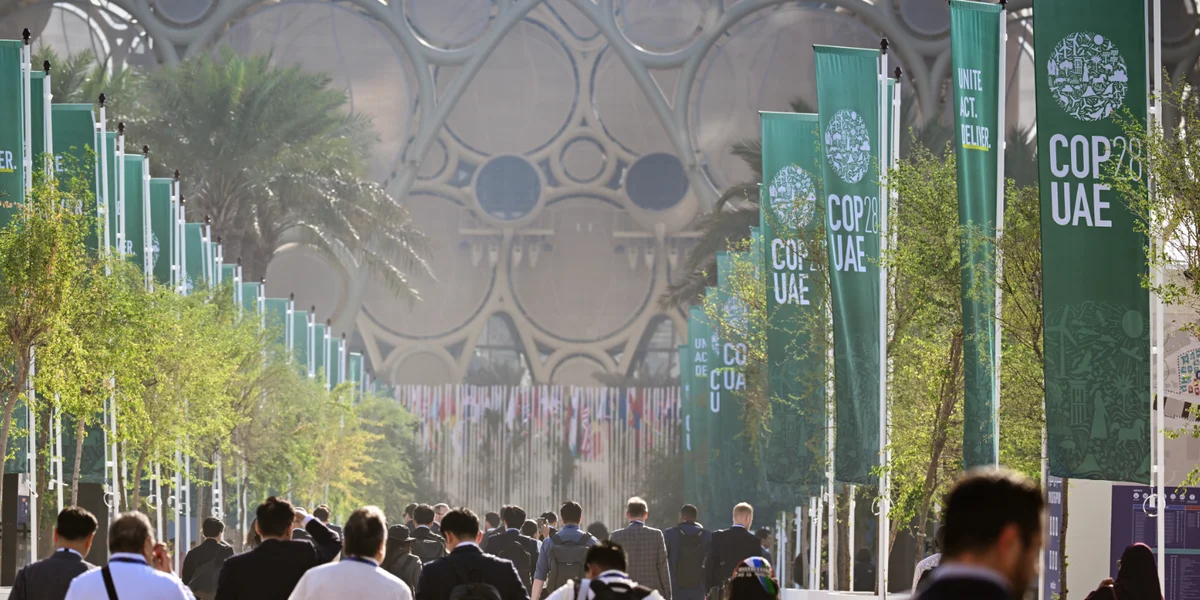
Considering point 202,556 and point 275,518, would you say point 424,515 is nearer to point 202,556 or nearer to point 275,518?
point 202,556

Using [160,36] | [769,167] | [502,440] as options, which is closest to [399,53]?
[160,36]

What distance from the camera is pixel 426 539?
15031 millimetres

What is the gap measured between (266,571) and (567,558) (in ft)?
17.8

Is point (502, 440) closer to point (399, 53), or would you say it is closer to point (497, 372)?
point (497, 372)

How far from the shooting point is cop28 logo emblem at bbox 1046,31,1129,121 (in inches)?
475

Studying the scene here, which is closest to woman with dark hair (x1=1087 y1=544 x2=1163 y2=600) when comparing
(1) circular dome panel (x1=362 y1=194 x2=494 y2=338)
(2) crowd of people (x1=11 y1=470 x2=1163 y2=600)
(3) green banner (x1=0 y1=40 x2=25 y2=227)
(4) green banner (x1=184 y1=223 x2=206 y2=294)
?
(2) crowd of people (x1=11 y1=470 x2=1163 y2=600)

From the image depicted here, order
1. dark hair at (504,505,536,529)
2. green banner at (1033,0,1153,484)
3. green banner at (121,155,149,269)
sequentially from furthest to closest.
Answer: green banner at (121,155,149,269), dark hair at (504,505,536,529), green banner at (1033,0,1153,484)

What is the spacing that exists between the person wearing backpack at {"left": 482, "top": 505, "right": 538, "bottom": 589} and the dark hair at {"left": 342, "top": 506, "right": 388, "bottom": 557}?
284 inches

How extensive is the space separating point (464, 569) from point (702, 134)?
64.4 m

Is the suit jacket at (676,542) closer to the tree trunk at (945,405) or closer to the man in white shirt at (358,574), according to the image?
the tree trunk at (945,405)

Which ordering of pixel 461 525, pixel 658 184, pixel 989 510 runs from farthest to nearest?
pixel 658 184, pixel 461 525, pixel 989 510

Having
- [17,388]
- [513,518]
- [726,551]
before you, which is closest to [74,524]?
[726,551]

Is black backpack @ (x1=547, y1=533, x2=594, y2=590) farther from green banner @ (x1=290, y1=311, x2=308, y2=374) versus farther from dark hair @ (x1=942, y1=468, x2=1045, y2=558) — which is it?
green banner @ (x1=290, y1=311, x2=308, y2=374)

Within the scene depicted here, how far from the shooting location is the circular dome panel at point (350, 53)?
70.1 meters
